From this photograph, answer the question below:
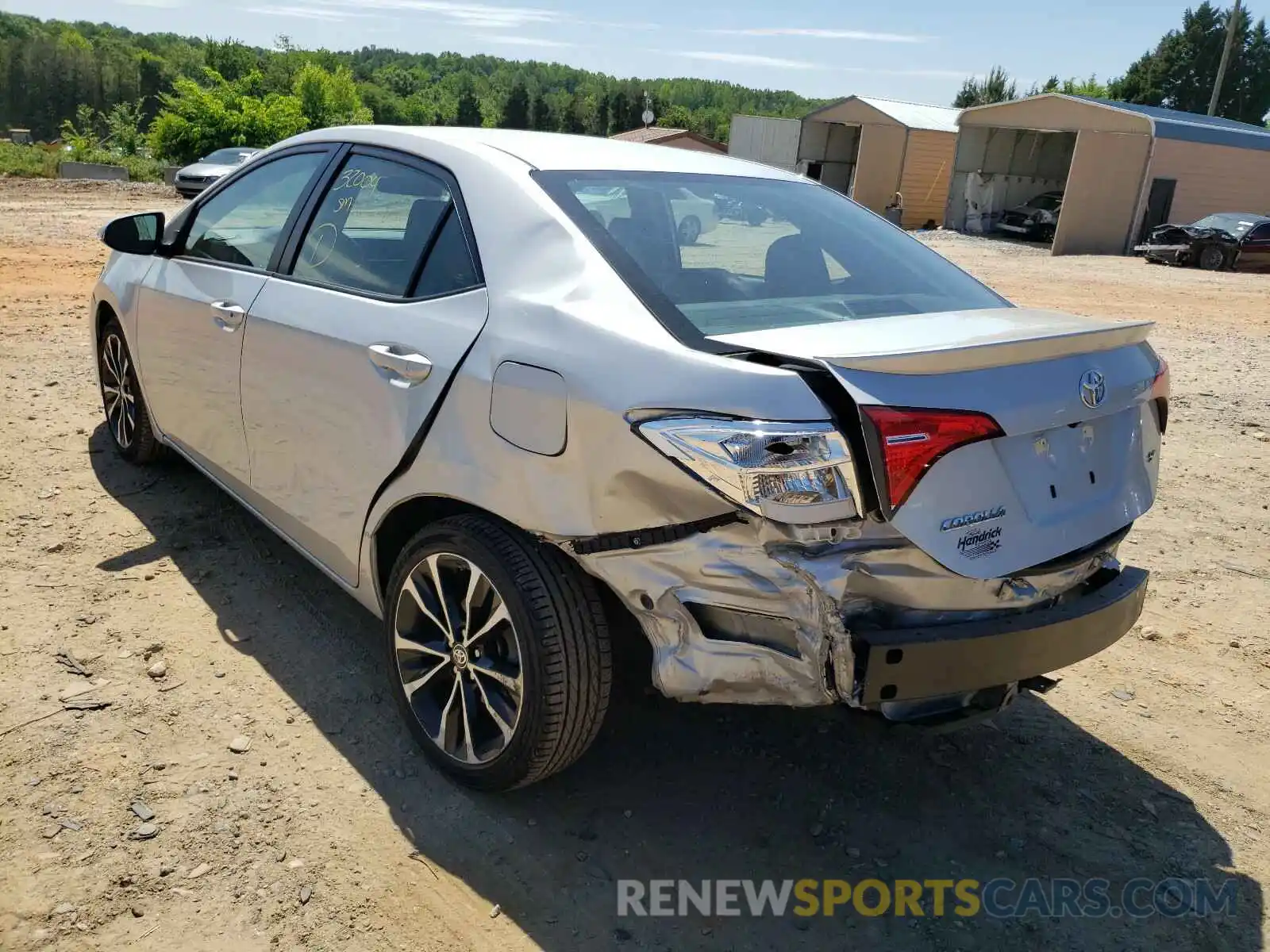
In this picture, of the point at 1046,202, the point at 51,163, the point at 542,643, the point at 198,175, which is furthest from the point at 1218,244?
the point at 51,163

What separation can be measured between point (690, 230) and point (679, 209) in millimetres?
67

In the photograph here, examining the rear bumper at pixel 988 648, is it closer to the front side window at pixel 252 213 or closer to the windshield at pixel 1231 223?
the front side window at pixel 252 213

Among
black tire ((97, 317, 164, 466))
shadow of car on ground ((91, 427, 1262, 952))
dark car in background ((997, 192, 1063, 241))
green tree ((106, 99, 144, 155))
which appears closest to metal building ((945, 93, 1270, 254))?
dark car in background ((997, 192, 1063, 241))

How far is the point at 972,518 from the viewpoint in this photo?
2127 millimetres

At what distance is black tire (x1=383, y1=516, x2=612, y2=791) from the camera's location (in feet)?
7.84

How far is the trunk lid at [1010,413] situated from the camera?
2047 millimetres

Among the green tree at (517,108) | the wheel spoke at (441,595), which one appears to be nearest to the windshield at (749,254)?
the wheel spoke at (441,595)

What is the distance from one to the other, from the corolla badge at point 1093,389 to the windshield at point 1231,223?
24.1 meters

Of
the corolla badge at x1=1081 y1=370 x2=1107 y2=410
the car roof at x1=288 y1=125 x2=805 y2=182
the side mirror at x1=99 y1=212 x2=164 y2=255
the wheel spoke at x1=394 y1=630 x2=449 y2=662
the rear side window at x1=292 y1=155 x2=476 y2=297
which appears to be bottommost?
the wheel spoke at x1=394 y1=630 x2=449 y2=662

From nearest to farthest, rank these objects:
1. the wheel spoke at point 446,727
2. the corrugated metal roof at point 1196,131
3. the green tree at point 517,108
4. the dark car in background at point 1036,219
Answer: the wheel spoke at point 446,727
the corrugated metal roof at point 1196,131
the dark car in background at point 1036,219
the green tree at point 517,108

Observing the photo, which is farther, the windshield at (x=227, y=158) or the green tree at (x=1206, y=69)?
the green tree at (x=1206, y=69)

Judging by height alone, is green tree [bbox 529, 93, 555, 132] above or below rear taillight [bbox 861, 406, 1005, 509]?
above

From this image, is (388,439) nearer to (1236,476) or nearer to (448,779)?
(448,779)

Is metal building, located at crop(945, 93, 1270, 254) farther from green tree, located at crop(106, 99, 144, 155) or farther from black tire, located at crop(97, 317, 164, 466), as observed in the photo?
green tree, located at crop(106, 99, 144, 155)
